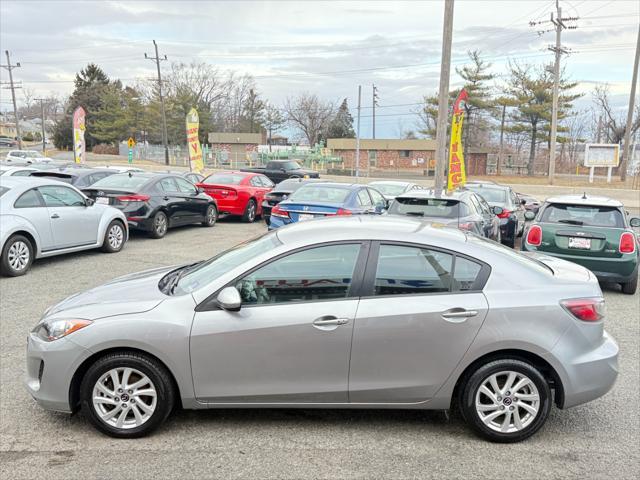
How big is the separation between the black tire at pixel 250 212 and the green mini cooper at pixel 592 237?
377 inches

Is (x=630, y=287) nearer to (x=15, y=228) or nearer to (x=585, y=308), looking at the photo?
(x=585, y=308)

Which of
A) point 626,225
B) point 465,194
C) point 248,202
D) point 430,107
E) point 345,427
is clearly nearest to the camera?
point 345,427

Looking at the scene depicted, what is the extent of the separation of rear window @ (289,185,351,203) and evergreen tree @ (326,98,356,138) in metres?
78.9

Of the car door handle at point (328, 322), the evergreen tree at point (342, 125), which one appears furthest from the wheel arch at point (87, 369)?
the evergreen tree at point (342, 125)

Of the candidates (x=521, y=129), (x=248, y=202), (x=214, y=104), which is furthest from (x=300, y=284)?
(x=214, y=104)

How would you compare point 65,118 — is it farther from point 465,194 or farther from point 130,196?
point 465,194

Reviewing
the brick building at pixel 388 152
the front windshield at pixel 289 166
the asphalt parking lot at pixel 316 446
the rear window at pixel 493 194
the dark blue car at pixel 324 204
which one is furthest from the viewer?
the brick building at pixel 388 152

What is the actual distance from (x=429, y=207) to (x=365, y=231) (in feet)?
17.4

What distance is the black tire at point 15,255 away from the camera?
27.0 ft

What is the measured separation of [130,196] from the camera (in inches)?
475

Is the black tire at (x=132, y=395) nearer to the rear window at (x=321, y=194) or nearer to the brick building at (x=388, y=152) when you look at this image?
the rear window at (x=321, y=194)

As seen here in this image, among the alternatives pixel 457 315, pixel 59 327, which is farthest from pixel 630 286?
pixel 59 327

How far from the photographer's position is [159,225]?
12.7 m

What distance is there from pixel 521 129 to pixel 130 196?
163 ft
